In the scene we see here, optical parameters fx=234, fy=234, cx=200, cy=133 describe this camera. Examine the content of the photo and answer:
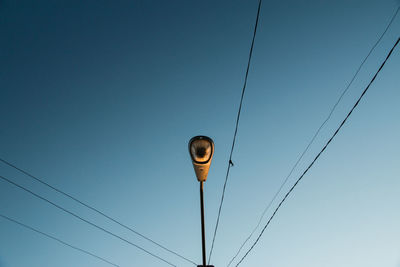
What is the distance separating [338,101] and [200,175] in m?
3.13

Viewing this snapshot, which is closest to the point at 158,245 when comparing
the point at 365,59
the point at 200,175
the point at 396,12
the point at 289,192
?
the point at 289,192

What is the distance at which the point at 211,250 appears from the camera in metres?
5.37

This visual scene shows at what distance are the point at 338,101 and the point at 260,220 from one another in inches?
132

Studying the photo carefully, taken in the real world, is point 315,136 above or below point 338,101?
below

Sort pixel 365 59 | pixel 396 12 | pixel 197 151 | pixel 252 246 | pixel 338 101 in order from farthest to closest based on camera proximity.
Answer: pixel 252 246 → pixel 338 101 → pixel 365 59 → pixel 396 12 → pixel 197 151

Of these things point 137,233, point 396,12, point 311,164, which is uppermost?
point 396,12

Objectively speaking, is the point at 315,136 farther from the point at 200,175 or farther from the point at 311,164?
the point at 200,175

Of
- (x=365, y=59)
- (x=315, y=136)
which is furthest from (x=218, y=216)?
(x=365, y=59)

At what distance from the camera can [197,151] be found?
304cm

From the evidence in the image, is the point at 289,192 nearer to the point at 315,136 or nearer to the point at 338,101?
the point at 315,136

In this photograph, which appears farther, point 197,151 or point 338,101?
point 338,101

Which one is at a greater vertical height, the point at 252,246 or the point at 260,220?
the point at 260,220

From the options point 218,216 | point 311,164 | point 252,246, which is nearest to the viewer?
point 311,164

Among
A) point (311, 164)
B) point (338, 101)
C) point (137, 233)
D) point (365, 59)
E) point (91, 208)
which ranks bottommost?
point (137, 233)
